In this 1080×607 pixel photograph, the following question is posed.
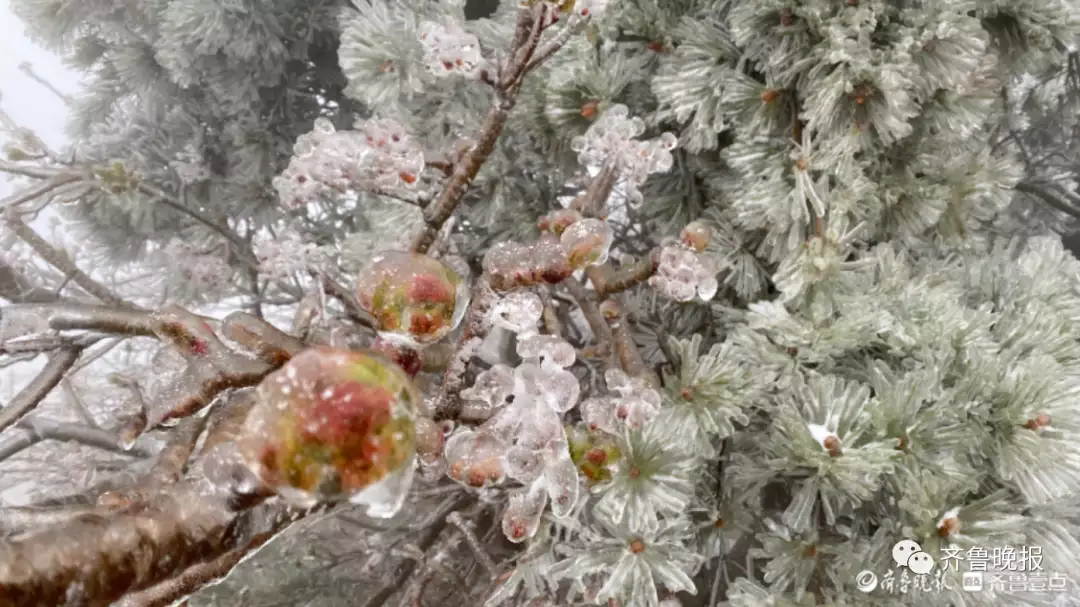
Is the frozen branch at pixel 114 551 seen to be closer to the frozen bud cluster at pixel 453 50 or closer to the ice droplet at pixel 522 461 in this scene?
the ice droplet at pixel 522 461

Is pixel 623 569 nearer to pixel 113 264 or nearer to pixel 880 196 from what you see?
pixel 880 196

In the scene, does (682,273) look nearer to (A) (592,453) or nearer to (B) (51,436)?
(A) (592,453)

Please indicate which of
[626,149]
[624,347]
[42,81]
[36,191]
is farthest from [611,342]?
[42,81]

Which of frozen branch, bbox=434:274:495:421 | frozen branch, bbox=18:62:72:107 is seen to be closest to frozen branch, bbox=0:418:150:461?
frozen branch, bbox=434:274:495:421

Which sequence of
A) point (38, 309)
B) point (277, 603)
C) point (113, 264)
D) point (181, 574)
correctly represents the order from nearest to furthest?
1. point (181, 574)
2. point (38, 309)
3. point (277, 603)
4. point (113, 264)

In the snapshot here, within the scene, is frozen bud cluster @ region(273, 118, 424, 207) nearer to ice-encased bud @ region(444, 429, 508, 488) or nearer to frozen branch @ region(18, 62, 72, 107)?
ice-encased bud @ region(444, 429, 508, 488)

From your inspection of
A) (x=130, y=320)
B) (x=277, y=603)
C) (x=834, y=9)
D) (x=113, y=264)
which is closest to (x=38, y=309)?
(x=130, y=320)
